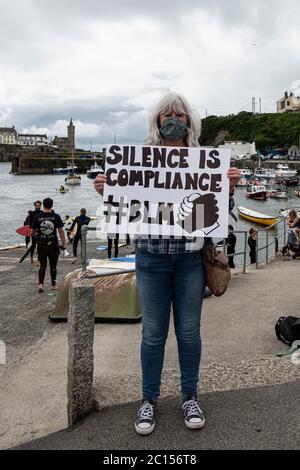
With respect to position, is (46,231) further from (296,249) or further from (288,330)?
(296,249)

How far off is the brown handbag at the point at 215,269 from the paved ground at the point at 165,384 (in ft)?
Result: 2.92

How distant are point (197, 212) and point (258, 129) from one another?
17467 cm

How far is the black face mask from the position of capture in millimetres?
3172

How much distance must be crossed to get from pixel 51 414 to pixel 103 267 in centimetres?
367

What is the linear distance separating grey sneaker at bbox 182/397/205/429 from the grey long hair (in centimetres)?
169

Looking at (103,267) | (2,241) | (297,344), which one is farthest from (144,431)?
(2,241)

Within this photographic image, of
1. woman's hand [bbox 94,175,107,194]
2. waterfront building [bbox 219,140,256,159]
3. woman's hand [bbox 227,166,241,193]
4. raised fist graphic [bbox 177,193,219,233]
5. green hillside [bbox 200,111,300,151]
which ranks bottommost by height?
raised fist graphic [bbox 177,193,219,233]

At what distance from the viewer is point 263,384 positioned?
3838mm

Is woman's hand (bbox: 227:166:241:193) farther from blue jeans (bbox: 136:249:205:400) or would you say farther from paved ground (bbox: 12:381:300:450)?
paved ground (bbox: 12:381:300:450)

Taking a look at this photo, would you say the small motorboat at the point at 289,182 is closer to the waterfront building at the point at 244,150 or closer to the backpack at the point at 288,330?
the waterfront building at the point at 244,150

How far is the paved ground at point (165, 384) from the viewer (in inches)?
124

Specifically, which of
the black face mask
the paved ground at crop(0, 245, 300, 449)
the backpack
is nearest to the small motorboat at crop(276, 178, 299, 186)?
the paved ground at crop(0, 245, 300, 449)

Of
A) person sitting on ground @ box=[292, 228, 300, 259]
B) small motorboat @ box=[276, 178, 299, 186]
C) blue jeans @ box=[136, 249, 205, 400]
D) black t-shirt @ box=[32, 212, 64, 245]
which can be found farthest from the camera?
small motorboat @ box=[276, 178, 299, 186]

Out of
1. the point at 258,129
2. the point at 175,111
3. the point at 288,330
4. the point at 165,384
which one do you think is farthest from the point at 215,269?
the point at 258,129
